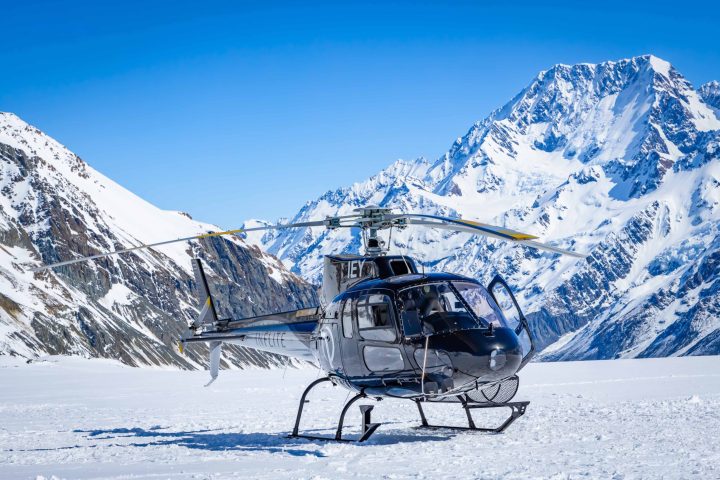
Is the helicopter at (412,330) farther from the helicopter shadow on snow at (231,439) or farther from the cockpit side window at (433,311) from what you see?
the helicopter shadow on snow at (231,439)

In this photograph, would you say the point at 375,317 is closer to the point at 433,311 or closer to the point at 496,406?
the point at 433,311

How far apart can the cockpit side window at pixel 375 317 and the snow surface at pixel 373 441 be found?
6.21ft

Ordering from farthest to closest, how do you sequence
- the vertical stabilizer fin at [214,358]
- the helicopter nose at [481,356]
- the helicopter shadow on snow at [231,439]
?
the vertical stabilizer fin at [214,358], the helicopter shadow on snow at [231,439], the helicopter nose at [481,356]

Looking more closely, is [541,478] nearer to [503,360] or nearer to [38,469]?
[503,360]

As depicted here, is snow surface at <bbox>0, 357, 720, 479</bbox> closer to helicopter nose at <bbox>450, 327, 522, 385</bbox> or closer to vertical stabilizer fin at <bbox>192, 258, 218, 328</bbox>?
helicopter nose at <bbox>450, 327, 522, 385</bbox>

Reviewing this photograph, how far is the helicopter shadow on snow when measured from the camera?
47.2 ft

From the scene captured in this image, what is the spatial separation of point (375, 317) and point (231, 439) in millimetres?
4243

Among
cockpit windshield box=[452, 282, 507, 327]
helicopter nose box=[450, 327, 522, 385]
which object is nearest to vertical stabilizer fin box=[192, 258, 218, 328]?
cockpit windshield box=[452, 282, 507, 327]

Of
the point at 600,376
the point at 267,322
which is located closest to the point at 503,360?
the point at 267,322

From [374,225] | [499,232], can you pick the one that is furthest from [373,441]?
[499,232]

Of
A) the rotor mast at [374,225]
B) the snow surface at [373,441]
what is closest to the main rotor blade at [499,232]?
the rotor mast at [374,225]

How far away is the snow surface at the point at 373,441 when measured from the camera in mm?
11320

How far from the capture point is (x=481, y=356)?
43.2 ft

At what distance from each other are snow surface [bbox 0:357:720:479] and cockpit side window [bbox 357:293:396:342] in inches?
74.5
